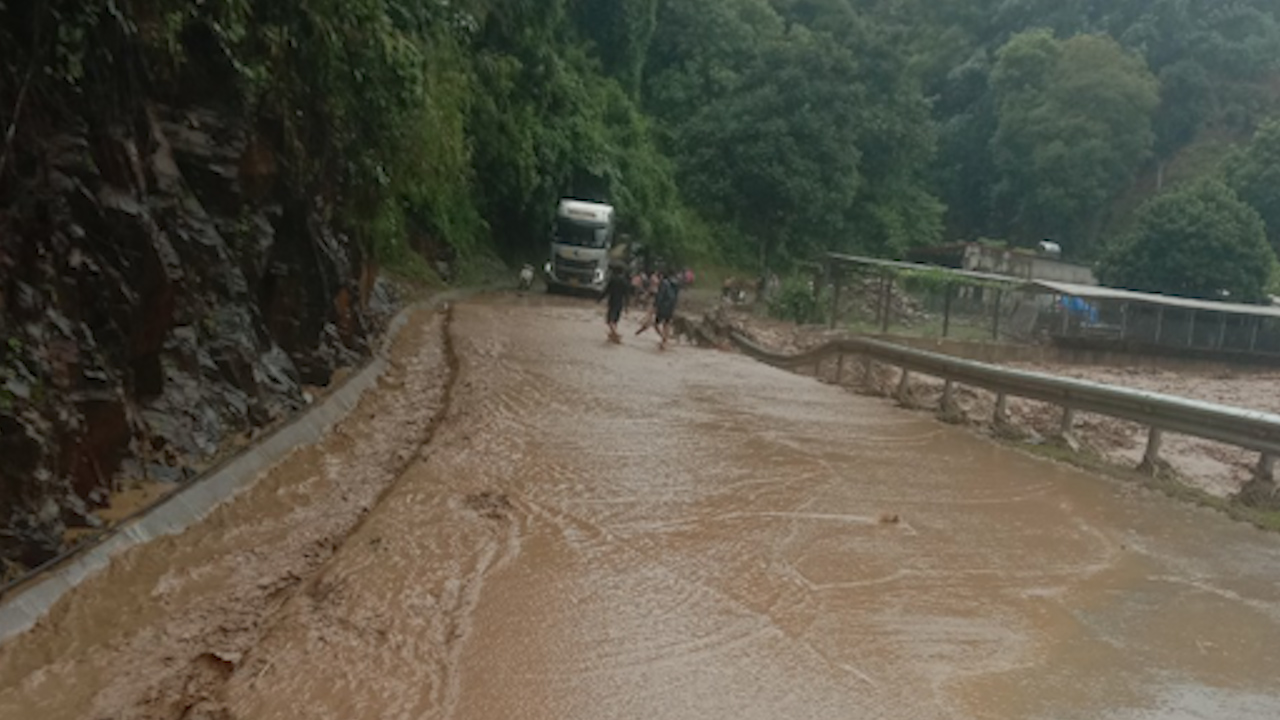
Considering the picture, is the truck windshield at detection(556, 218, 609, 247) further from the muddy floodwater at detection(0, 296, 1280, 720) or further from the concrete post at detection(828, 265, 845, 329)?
the muddy floodwater at detection(0, 296, 1280, 720)

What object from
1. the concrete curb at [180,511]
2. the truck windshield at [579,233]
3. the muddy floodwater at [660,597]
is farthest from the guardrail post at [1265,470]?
the truck windshield at [579,233]

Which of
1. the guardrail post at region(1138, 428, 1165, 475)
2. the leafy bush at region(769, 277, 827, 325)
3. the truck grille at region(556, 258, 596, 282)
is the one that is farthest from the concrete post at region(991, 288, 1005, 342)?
the guardrail post at region(1138, 428, 1165, 475)

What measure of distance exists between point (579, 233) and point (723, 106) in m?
16.3

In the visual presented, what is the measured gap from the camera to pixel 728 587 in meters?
6.31

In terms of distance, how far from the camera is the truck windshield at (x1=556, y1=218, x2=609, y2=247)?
38969 millimetres

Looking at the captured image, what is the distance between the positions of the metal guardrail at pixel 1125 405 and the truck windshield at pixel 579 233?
72.8ft

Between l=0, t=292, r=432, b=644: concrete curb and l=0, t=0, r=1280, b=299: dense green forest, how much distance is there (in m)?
2.41

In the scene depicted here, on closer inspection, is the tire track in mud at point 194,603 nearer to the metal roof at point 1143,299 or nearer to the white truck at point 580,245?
the white truck at point 580,245

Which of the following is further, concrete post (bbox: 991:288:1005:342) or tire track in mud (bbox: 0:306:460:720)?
concrete post (bbox: 991:288:1005:342)

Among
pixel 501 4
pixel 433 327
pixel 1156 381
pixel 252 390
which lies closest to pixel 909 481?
pixel 252 390

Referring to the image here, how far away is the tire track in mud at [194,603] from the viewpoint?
4539 millimetres

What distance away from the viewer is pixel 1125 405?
11008mm

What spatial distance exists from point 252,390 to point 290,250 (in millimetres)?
2592

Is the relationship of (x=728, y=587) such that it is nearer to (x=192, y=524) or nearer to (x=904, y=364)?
(x=192, y=524)
